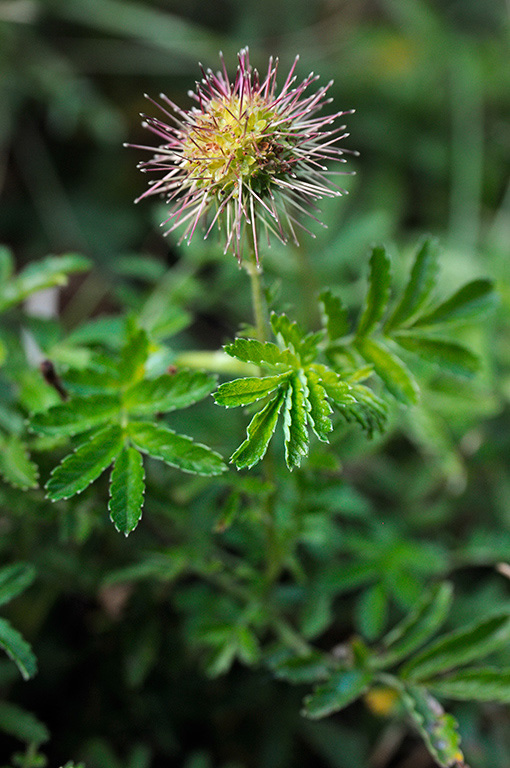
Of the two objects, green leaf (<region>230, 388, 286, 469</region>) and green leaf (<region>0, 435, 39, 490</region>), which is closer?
green leaf (<region>230, 388, 286, 469</region>)

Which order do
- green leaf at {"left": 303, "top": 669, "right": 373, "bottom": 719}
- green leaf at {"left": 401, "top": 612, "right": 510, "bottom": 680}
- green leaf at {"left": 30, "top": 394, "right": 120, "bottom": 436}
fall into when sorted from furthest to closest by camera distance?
green leaf at {"left": 401, "top": 612, "right": 510, "bottom": 680}
green leaf at {"left": 303, "top": 669, "right": 373, "bottom": 719}
green leaf at {"left": 30, "top": 394, "right": 120, "bottom": 436}

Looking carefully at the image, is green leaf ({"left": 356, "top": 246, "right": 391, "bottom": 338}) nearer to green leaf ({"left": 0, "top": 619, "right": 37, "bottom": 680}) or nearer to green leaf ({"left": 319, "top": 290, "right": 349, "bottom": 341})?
green leaf ({"left": 319, "top": 290, "right": 349, "bottom": 341})

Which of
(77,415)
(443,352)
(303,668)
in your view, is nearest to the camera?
(77,415)

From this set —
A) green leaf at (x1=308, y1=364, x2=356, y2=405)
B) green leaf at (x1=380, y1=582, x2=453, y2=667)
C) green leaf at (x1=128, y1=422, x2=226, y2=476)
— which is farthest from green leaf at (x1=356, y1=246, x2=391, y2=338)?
green leaf at (x1=380, y1=582, x2=453, y2=667)

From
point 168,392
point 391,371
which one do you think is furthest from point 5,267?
point 391,371

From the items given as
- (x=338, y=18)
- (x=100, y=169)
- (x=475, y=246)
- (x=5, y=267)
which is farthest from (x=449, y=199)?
(x=5, y=267)

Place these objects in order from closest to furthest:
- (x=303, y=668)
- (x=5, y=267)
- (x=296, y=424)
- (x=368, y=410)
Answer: (x=296, y=424), (x=368, y=410), (x=303, y=668), (x=5, y=267)

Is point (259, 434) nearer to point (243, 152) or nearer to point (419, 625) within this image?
point (243, 152)
